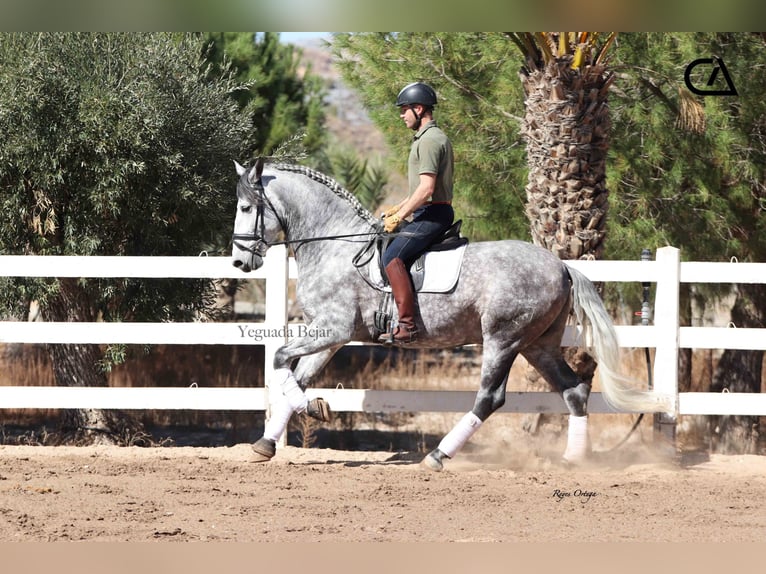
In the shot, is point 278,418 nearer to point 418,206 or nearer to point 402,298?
point 402,298

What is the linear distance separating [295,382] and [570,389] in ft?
7.17

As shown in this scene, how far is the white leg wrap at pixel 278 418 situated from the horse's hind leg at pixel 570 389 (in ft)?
6.41

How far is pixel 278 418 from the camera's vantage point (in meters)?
7.78

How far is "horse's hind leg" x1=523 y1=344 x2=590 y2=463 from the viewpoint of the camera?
7.83 metres

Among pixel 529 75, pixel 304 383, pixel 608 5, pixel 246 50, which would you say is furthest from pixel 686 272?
pixel 246 50

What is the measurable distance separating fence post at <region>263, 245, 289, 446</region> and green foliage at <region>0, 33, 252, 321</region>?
171cm

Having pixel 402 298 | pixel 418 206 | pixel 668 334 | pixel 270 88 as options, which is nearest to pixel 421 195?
pixel 418 206

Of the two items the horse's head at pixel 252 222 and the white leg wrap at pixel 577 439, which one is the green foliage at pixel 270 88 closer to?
the horse's head at pixel 252 222

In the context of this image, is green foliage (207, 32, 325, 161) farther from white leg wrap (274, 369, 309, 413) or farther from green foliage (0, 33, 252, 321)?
white leg wrap (274, 369, 309, 413)

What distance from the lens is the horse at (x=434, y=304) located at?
24.7 feet

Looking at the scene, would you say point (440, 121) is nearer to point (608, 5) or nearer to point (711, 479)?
point (711, 479)

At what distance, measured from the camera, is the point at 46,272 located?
331 inches

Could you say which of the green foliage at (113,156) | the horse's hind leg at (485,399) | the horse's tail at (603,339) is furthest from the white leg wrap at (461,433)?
the green foliage at (113,156)

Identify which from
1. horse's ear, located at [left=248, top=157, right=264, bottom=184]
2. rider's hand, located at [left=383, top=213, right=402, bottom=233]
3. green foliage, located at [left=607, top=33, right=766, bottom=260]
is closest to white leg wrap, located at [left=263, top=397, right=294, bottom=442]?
rider's hand, located at [left=383, top=213, right=402, bottom=233]
